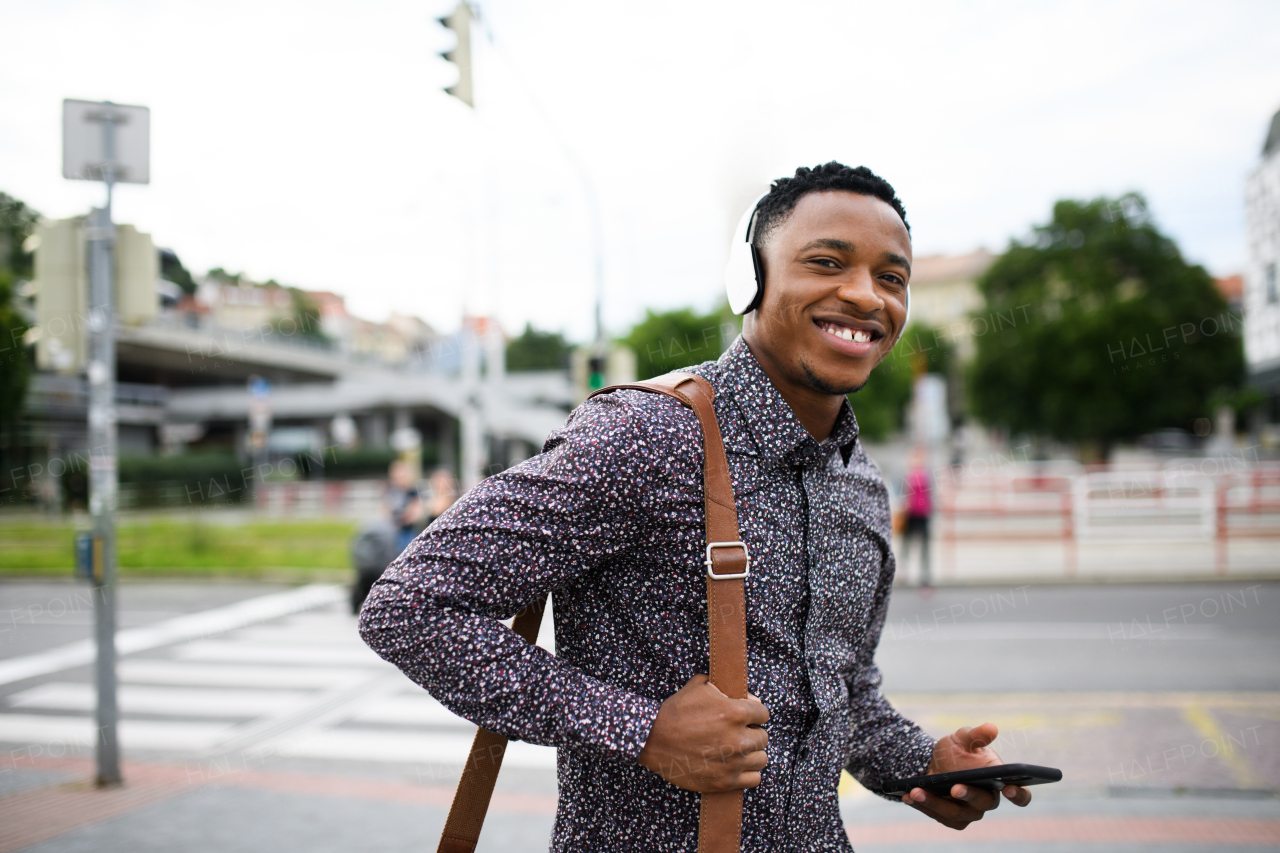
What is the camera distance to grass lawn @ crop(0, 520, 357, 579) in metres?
14.1

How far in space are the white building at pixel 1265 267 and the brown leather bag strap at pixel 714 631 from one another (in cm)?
2082

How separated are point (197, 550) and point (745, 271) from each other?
16.6 meters

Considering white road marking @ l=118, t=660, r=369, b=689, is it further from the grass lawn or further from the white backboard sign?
the grass lawn

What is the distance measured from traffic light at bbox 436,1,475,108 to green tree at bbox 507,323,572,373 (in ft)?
221

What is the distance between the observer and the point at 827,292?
4.93ft

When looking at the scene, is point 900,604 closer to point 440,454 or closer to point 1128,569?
point 1128,569

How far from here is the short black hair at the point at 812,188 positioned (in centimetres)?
154

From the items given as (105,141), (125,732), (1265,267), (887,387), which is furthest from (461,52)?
(887,387)

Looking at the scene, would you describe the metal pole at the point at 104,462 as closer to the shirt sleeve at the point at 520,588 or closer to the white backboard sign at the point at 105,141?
the white backboard sign at the point at 105,141

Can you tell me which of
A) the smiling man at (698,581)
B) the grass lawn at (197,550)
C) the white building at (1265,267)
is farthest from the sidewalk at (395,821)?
the white building at (1265,267)

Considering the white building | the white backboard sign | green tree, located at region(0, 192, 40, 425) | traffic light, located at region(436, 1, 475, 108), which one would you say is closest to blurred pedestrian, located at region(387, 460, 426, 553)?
traffic light, located at region(436, 1, 475, 108)

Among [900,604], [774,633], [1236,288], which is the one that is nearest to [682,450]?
[774,633]

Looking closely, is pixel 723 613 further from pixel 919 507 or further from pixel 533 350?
pixel 533 350

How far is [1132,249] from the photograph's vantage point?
126 feet
